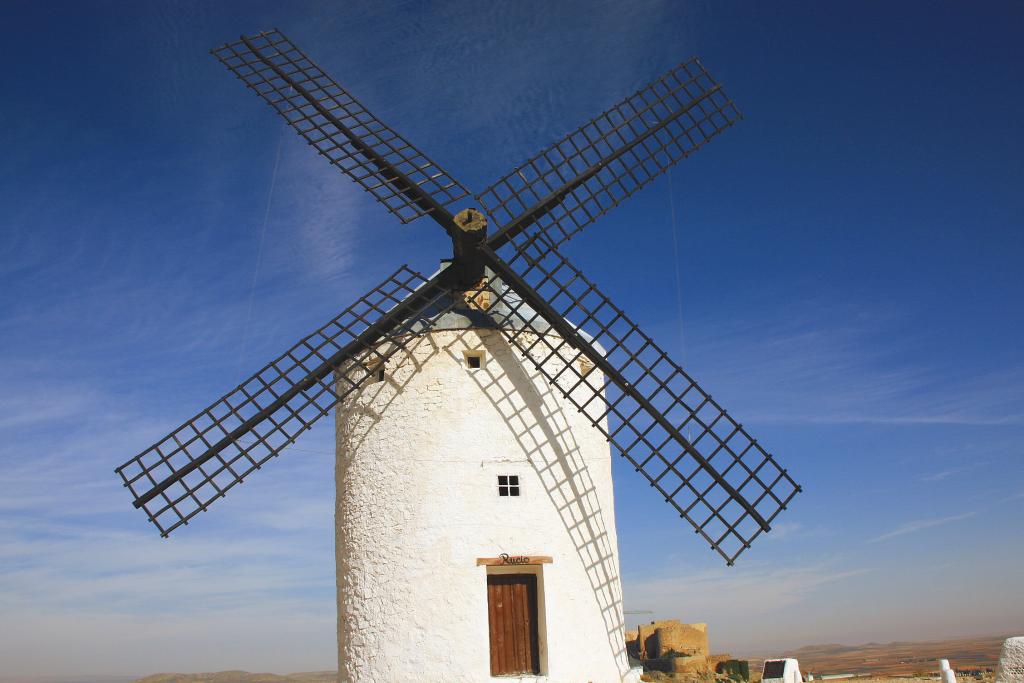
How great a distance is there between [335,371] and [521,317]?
8.79ft

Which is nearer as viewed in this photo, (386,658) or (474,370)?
(386,658)

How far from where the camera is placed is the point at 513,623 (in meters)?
10.4

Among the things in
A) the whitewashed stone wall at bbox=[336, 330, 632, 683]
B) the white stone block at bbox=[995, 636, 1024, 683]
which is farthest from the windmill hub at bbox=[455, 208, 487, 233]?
the white stone block at bbox=[995, 636, 1024, 683]

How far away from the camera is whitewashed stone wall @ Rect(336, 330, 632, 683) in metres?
10.1

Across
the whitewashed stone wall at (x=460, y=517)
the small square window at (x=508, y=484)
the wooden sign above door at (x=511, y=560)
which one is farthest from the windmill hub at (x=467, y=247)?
the wooden sign above door at (x=511, y=560)

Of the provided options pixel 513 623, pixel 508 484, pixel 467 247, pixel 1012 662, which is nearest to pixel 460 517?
pixel 508 484

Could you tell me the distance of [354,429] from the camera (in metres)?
11.2

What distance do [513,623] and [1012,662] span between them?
560 cm

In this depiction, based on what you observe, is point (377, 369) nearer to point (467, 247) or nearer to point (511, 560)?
point (467, 247)

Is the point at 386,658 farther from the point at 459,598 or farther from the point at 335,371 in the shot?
the point at 335,371

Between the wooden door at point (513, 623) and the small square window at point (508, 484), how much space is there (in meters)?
1.03

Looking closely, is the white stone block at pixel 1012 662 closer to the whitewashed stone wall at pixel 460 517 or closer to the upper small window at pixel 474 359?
the whitewashed stone wall at pixel 460 517

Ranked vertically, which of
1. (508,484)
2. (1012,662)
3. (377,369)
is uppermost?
(377,369)

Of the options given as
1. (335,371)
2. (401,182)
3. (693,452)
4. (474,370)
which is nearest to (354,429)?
→ (335,371)
